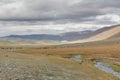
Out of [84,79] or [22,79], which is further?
[84,79]

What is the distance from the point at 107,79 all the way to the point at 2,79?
2153 cm

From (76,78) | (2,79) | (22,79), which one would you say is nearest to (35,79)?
(22,79)

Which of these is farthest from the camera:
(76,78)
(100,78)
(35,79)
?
(100,78)

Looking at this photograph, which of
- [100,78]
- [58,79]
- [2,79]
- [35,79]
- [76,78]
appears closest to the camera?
[2,79]

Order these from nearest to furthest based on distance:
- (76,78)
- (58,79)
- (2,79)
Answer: (2,79), (58,79), (76,78)

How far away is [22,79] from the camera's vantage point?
114 feet

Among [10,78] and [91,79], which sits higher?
[10,78]

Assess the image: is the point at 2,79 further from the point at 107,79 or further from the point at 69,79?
the point at 107,79

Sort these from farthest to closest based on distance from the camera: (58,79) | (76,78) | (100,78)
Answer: (100,78) → (76,78) → (58,79)

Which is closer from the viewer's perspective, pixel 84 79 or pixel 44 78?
pixel 44 78

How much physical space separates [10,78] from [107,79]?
19866 mm

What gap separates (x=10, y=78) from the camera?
34281 mm

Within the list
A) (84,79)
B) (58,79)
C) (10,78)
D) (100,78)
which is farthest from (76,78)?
(10,78)

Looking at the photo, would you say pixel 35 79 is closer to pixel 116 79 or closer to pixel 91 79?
pixel 91 79
